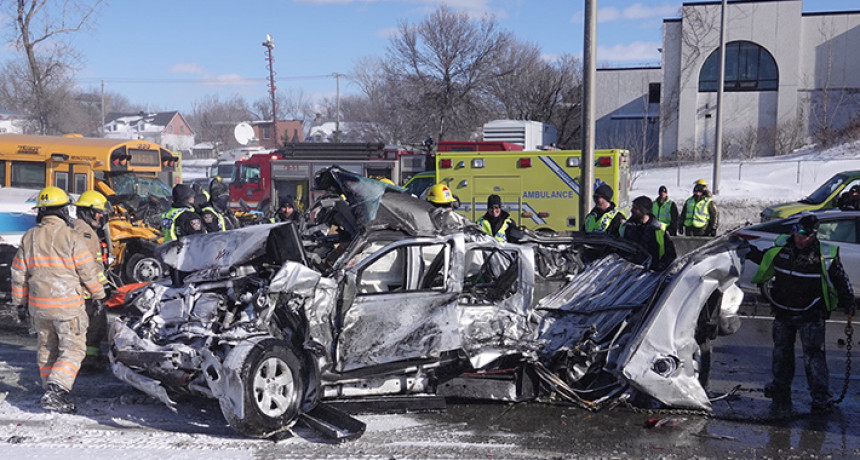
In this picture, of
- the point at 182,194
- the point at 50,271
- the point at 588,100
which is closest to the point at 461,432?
the point at 50,271

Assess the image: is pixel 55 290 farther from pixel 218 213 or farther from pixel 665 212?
pixel 665 212

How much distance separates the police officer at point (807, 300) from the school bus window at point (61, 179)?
13.0 meters

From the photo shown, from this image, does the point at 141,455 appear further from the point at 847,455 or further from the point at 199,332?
the point at 847,455

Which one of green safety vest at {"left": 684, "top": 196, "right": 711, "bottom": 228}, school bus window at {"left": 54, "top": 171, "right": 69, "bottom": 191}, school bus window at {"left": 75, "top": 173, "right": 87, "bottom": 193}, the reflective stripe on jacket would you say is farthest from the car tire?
school bus window at {"left": 54, "top": 171, "right": 69, "bottom": 191}

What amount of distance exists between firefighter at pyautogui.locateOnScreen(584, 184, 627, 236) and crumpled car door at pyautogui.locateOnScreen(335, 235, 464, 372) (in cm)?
392

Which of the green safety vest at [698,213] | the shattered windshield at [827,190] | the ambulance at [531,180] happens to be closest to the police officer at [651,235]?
the green safety vest at [698,213]

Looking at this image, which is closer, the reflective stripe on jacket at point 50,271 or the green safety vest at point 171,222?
the reflective stripe on jacket at point 50,271

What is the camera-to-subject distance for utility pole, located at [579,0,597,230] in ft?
37.0

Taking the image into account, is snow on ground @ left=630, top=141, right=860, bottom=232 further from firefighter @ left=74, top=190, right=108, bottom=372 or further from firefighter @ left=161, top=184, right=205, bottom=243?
firefighter @ left=74, top=190, right=108, bottom=372

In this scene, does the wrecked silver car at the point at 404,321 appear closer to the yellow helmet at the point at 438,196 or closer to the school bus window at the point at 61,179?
the yellow helmet at the point at 438,196

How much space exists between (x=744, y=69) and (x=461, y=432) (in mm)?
34007

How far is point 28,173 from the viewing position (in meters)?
14.5

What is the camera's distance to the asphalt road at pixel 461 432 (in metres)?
5.25

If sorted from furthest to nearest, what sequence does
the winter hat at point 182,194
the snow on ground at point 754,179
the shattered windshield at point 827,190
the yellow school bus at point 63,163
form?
the snow on ground at point 754,179
the yellow school bus at point 63,163
the shattered windshield at point 827,190
the winter hat at point 182,194
